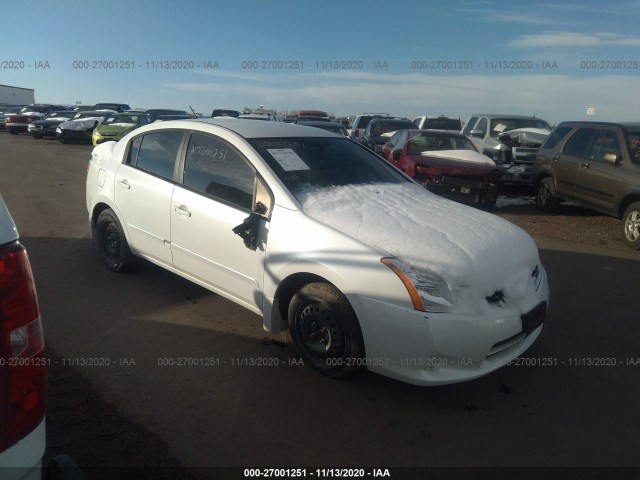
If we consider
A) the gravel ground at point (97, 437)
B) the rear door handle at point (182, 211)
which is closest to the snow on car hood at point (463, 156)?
the rear door handle at point (182, 211)

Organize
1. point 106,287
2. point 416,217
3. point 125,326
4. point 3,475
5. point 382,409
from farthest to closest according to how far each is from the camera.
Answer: point 106,287
point 125,326
point 416,217
point 382,409
point 3,475

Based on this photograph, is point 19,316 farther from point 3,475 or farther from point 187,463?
point 187,463

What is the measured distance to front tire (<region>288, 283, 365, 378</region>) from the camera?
3254 millimetres

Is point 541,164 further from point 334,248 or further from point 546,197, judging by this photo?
point 334,248

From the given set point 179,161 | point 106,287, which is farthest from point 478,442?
point 106,287

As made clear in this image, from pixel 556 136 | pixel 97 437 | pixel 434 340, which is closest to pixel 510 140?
pixel 556 136

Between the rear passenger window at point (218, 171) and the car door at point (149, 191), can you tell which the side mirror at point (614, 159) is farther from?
the car door at point (149, 191)

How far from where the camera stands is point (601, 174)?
834cm

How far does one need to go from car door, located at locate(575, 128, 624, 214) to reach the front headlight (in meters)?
6.35

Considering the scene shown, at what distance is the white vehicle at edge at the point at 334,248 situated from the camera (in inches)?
120

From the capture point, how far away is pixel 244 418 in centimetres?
308

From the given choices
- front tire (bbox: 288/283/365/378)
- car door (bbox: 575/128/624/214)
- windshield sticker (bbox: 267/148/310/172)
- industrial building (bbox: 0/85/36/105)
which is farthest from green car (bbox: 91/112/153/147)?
industrial building (bbox: 0/85/36/105)

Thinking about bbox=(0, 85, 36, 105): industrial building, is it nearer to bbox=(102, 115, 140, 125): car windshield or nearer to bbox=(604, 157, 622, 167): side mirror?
bbox=(102, 115, 140, 125): car windshield

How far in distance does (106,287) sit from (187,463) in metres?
2.89
